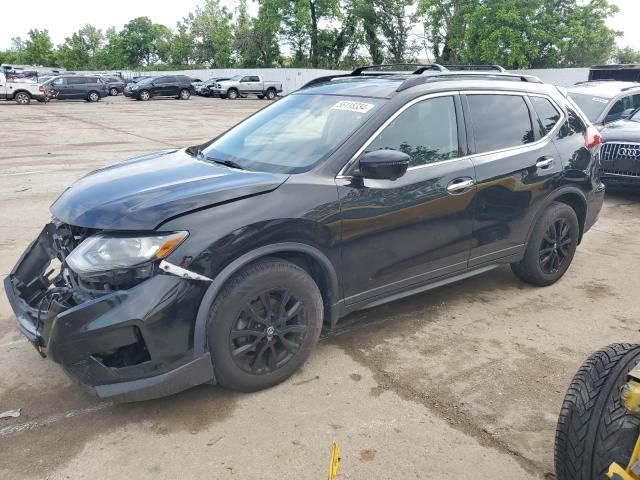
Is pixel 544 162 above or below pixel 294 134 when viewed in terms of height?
below

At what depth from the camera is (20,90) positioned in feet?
95.9

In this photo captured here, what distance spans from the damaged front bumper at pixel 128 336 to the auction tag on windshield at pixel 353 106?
1.61m

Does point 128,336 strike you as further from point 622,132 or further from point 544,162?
point 622,132

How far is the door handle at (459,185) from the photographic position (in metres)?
3.81

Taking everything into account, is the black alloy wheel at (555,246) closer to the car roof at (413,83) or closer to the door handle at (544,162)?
the door handle at (544,162)

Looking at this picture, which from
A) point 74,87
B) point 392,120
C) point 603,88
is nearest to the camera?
point 392,120

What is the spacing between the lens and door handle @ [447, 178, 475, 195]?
12.5 ft

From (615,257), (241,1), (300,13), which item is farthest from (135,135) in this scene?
(241,1)

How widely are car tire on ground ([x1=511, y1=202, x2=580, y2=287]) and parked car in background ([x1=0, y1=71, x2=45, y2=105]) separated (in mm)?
30785

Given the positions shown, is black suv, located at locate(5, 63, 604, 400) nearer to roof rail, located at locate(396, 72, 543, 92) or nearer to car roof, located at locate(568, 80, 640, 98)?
roof rail, located at locate(396, 72, 543, 92)

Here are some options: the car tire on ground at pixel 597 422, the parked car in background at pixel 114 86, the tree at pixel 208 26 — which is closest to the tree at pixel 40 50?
the tree at pixel 208 26

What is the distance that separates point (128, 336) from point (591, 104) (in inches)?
369

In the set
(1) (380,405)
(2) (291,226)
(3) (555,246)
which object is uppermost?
(2) (291,226)

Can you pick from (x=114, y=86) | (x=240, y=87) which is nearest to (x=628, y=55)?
(x=240, y=87)
